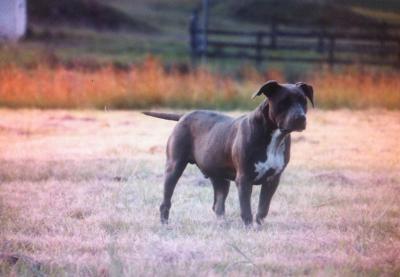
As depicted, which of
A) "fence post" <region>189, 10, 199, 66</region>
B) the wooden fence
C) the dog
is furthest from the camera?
"fence post" <region>189, 10, 199, 66</region>

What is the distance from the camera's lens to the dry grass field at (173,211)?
355 centimetres

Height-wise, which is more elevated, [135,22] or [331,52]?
[331,52]

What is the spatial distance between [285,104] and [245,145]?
299 millimetres

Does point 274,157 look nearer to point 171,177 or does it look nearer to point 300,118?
point 300,118

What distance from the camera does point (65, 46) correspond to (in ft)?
39.4

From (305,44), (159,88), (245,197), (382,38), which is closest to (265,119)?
(245,197)

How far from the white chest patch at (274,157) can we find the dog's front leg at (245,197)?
2.6 inches

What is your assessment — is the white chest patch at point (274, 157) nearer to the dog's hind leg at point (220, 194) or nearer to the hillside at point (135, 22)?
the dog's hind leg at point (220, 194)

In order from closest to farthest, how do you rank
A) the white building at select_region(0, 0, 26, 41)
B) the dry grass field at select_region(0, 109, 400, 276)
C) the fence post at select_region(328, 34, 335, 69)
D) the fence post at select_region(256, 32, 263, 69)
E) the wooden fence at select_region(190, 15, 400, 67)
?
the dry grass field at select_region(0, 109, 400, 276)
the white building at select_region(0, 0, 26, 41)
the wooden fence at select_region(190, 15, 400, 67)
the fence post at select_region(328, 34, 335, 69)
the fence post at select_region(256, 32, 263, 69)

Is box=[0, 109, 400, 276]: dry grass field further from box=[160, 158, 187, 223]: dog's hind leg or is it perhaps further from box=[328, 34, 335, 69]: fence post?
box=[328, 34, 335, 69]: fence post

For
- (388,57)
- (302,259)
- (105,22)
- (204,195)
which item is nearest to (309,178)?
(204,195)

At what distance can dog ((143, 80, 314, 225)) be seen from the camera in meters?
4.18

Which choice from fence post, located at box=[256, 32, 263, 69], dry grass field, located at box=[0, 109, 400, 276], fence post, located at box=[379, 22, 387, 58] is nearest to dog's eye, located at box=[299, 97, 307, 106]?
dry grass field, located at box=[0, 109, 400, 276]

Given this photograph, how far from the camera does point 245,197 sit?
439cm
